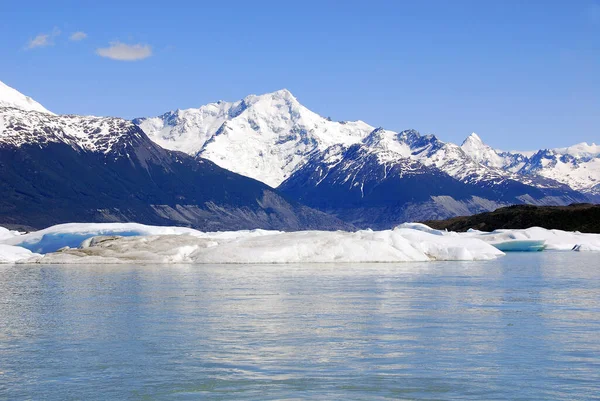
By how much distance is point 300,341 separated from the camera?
2298cm

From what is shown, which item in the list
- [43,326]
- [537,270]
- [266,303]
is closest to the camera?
[43,326]

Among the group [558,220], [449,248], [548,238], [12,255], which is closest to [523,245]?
[548,238]

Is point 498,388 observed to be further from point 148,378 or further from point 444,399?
point 148,378

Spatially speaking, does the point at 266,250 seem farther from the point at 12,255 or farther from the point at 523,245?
the point at 523,245

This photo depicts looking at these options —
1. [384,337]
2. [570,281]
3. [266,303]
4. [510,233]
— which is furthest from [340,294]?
[510,233]

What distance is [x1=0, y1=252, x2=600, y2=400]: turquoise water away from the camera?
17.2 metres

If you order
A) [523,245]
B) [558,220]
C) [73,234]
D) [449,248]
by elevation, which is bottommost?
[449,248]

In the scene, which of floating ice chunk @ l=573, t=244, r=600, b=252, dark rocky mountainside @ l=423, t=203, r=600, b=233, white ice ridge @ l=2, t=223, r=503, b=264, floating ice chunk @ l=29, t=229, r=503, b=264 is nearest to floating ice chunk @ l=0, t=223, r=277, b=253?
white ice ridge @ l=2, t=223, r=503, b=264

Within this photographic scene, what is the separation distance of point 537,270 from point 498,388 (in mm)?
43418

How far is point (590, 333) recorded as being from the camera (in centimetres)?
2423

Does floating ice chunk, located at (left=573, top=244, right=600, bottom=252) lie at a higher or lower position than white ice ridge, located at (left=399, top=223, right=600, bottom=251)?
lower

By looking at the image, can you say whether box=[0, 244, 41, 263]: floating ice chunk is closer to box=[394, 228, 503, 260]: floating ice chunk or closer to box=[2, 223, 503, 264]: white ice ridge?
box=[2, 223, 503, 264]: white ice ridge

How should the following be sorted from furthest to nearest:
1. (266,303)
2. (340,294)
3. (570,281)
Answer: (570,281) < (340,294) < (266,303)

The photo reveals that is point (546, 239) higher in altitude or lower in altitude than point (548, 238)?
lower
